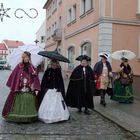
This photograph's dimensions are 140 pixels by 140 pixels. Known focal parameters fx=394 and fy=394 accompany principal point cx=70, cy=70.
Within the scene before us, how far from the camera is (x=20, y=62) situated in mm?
9344

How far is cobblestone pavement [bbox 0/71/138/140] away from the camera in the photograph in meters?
7.57

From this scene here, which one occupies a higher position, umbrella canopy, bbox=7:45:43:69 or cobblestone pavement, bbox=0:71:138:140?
umbrella canopy, bbox=7:45:43:69

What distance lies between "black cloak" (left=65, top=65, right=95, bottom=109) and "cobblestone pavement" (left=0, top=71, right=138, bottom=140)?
102cm

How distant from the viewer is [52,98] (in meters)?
9.20

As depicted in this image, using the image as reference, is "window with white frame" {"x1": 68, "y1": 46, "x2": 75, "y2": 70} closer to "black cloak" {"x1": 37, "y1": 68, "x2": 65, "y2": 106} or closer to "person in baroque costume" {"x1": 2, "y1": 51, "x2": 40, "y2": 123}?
"black cloak" {"x1": 37, "y1": 68, "x2": 65, "y2": 106}

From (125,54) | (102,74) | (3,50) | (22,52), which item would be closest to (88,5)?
(125,54)

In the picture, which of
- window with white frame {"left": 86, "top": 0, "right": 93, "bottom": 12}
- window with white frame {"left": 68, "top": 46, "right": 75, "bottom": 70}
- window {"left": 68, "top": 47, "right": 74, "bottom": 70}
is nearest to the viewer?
window with white frame {"left": 86, "top": 0, "right": 93, "bottom": 12}

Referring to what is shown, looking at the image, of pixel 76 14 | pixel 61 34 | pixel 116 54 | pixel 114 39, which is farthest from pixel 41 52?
pixel 61 34

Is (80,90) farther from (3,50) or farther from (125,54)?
(3,50)

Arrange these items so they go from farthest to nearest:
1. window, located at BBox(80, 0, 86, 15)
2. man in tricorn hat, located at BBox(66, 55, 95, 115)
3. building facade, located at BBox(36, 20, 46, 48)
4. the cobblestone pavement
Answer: building facade, located at BBox(36, 20, 46, 48)
window, located at BBox(80, 0, 86, 15)
man in tricorn hat, located at BBox(66, 55, 95, 115)
the cobblestone pavement

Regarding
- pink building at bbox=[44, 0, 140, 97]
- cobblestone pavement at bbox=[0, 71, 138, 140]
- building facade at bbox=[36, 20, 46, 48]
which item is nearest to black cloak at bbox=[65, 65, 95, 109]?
cobblestone pavement at bbox=[0, 71, 138, 140]

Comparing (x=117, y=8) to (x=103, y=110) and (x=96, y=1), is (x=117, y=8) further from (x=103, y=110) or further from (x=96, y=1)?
(x=103, y=110)

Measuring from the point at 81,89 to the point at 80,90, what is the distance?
0.13 ft

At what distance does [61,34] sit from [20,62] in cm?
2101
